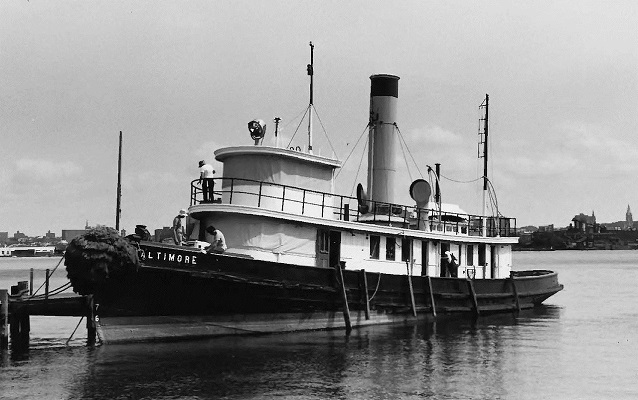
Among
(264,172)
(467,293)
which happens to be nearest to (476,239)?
(467,293)

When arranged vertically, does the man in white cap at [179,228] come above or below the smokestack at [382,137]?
below

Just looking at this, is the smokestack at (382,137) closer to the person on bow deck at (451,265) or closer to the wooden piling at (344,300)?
the person on bow deck at (451,265)

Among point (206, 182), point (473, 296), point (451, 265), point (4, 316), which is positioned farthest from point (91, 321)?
point (473, 296)

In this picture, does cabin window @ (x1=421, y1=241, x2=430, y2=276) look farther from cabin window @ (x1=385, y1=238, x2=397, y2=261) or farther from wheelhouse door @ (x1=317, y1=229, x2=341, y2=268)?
wheelhouse door @ (x1=317, y1=229, x2=341, y2=268)

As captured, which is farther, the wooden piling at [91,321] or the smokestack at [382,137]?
the smokestack at [382,137]

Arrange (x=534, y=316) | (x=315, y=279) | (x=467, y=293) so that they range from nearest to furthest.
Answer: (x=315, y=279), (x=467, y=293), (x=534, y=316)

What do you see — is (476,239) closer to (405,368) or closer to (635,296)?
(405,368)

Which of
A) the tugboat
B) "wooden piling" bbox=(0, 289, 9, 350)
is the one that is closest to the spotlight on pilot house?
the tugboat

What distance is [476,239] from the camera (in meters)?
29.6

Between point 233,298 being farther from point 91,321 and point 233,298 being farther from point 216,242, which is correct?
point 91,321

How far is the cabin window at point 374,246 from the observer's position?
25750mm

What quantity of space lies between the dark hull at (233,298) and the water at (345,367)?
46cm

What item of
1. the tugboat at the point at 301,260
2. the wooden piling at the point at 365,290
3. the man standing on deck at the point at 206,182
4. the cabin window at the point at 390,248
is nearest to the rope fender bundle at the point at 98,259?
the tugboat at the point at 301,260

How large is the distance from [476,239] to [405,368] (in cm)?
1157
